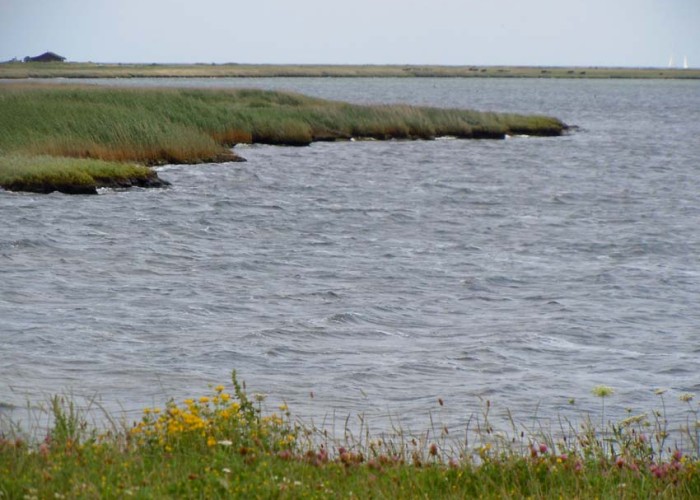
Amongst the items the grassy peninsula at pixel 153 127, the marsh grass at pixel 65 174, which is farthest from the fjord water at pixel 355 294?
the grassy peninsula at pixel 153 127

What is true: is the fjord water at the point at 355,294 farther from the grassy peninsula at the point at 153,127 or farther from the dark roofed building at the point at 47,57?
the dark roofed building at the point at 47,57

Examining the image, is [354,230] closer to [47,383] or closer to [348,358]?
[348,358]

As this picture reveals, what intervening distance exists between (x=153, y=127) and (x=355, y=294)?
23839 millimetres

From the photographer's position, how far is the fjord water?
13477 millimetres

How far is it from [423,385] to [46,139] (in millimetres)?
26359

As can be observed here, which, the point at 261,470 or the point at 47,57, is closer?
the point at 261,470

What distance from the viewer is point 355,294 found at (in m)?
19.7

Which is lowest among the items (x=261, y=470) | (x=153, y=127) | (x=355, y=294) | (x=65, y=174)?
(x=355, y=294)

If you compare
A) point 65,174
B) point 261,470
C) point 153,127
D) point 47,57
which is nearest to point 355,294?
point 261,470

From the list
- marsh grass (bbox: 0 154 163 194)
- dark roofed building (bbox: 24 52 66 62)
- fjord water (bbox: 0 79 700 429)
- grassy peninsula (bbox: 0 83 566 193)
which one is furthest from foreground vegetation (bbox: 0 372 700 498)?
dark roofed building (bbox: 24 52 66 62)

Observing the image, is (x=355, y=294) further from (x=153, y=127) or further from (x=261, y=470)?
(x=153, y=127)

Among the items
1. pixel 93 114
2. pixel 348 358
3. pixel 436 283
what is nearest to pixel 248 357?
pixel 348 358

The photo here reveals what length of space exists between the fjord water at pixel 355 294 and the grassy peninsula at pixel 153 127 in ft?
4.44

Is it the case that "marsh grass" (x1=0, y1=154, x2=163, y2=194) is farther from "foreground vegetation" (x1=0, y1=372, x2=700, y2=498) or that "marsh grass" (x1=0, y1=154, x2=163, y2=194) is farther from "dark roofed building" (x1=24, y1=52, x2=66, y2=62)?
"dark roofed building" (x1=24, y1=52, x2=66, y2=62)
